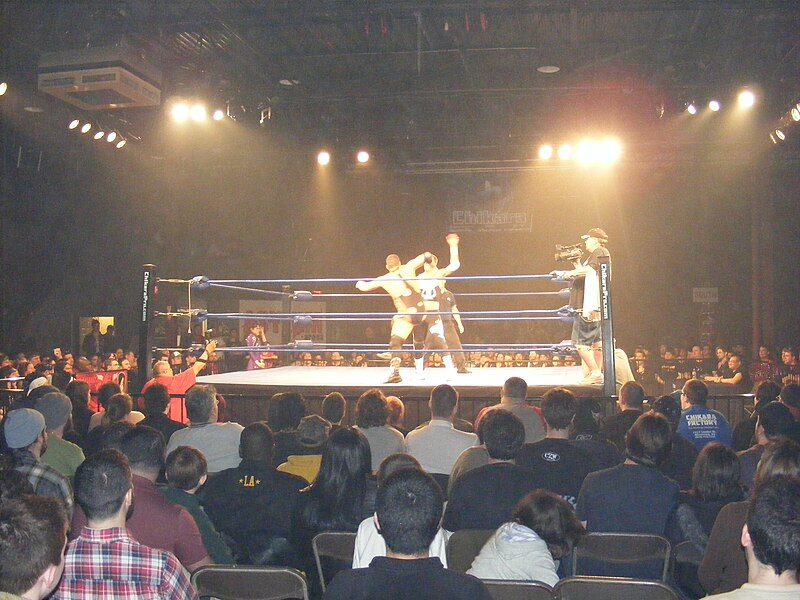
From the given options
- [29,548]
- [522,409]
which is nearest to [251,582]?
[29,548]

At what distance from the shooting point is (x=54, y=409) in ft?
12.2

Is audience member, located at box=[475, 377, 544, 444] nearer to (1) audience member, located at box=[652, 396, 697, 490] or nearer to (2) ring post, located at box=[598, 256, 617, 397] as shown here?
(2) ring post, located at box=[598, 256, 617, 397]

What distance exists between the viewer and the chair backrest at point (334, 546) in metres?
2.68

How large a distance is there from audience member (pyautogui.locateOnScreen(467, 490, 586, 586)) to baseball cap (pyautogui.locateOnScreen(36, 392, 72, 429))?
93.5 inches

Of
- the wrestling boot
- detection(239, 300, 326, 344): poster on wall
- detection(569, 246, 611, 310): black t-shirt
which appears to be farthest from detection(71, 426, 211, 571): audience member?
detection(239, 300, 326, 344): poster on wall

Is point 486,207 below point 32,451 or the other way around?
the other way around

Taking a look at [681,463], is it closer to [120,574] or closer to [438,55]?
[120,574]

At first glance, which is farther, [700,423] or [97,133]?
[97,133]

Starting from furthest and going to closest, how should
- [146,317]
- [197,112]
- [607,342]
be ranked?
[197,112], [146,317], [607,342]

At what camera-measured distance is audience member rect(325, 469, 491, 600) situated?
5.51ft

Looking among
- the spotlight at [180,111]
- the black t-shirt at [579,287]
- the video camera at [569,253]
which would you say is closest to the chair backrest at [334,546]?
the black t-shirt at [579,287]

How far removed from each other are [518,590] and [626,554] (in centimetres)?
73

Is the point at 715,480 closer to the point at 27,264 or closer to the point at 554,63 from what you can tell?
the point at 554,63

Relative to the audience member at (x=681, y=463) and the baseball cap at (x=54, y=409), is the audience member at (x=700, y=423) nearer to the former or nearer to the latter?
the audience member at (x=681, y=463)
